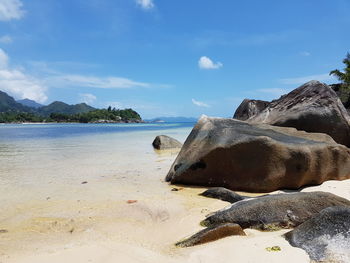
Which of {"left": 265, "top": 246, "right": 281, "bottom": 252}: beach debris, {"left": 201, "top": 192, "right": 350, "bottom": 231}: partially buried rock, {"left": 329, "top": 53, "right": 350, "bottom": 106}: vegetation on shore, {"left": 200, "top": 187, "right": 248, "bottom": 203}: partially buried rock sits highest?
{"left": 329, "top": 53, "right": 350, "bottom": 106}: vegetation on shore

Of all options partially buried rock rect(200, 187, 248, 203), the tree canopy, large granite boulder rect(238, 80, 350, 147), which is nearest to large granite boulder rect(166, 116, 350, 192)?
partially buried rock rect(200, 187, 248, 203)

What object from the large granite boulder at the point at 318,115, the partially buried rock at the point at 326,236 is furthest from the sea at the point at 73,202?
the large granite boulder at the point at 318,115

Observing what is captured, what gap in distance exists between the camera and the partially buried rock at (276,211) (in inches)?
156

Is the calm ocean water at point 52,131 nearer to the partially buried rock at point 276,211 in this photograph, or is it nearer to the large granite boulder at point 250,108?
the large granite boulder at point 250,108

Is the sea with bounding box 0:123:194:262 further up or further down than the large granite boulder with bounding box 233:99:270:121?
further down

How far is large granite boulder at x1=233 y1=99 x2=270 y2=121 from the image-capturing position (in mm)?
15328

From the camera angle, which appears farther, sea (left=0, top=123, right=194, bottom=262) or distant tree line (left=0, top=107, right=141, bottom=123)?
distant tree line (left=0, top=107, right=141, bottom=123)

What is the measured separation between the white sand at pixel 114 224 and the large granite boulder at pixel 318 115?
12.6 ft

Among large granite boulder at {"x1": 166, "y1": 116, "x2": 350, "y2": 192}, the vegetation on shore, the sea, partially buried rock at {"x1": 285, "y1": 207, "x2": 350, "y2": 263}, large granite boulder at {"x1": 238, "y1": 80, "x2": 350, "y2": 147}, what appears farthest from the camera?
the vegetation on shore

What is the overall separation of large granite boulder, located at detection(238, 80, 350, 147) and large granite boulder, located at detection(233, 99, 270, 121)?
4.05 meters

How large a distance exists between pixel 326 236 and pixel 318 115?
8.21 meters

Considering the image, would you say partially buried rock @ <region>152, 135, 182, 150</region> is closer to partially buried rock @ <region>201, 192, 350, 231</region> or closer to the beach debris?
partially buried rock @ <region>201, 192, 350, 231</region>

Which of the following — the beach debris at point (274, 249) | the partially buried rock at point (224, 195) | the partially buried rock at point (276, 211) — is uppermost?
the partially buried rock at point (276, 211)

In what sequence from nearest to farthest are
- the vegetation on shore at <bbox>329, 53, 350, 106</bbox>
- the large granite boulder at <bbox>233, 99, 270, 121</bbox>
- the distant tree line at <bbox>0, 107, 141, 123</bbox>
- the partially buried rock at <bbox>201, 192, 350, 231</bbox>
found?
1. the partially buried rock at <bbox>201, 192, 350, 231</bbox>
2. the large granite boulder at <bbox>233, 99, 270, 121</bbox>
3. the vegetation on shore at <bbox>329, 53, 350, 106</bbox>
4. the distant tree line at <bbox>0, 107, 141, 123</bbox>
